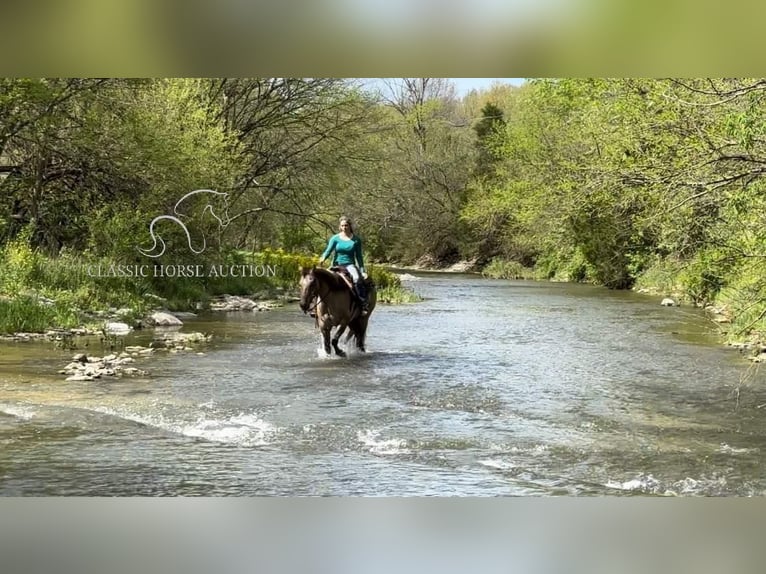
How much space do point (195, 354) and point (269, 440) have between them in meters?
1.37

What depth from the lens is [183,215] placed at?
489cm

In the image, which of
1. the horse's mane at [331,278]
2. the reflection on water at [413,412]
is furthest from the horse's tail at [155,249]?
the horse's mane at [331,278]

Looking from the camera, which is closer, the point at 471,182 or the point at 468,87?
the point at 468,87

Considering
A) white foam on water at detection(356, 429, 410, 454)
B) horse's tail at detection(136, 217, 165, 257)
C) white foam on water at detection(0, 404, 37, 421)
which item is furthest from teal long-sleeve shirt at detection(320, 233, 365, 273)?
white foam on water at detection(0, 404, 37, 421)

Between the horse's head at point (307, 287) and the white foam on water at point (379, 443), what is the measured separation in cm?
136

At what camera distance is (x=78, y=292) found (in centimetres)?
511

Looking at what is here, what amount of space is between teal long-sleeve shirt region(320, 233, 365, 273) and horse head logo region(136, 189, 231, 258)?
66 cm

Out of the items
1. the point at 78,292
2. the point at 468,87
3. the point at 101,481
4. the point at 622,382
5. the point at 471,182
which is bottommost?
the point at 101,481

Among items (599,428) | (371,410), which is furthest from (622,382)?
(371,410)

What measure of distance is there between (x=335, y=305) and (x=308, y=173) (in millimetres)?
892

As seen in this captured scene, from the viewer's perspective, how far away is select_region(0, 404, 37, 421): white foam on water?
13.3ft

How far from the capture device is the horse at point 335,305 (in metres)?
5.15
